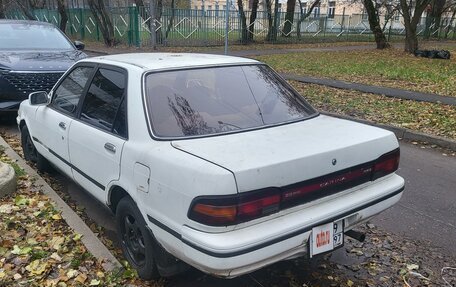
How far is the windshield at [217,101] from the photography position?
10.3 feet

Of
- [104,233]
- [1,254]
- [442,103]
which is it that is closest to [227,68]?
[104,233]

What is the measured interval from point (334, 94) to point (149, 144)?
8100 millimetres

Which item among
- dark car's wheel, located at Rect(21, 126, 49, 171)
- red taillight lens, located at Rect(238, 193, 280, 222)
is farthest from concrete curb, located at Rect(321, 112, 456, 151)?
dark car's wheel, located at Rect(21, 126, 49, 171)

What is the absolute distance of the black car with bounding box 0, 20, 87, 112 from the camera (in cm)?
729

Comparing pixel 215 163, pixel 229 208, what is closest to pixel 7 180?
pixel 215 163

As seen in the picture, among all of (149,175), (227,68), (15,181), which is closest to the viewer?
(149,175)

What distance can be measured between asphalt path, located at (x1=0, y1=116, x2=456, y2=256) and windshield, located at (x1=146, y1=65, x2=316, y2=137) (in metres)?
1.49

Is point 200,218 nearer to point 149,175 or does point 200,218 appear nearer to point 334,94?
point 149,175

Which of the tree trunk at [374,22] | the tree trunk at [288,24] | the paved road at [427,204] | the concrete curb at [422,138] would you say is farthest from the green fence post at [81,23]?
the paved road at [427,204]

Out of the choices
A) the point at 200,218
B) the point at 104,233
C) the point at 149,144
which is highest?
the point at 149,144

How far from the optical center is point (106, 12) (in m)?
26.5

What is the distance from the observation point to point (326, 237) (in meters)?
2.81

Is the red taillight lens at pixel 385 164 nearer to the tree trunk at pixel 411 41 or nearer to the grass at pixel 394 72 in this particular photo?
the grass at pixel 394 72

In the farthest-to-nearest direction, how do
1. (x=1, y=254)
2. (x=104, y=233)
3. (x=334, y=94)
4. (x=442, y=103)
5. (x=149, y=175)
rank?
1. (x=334, y=94)
2. (x=442, y=103)
3. (x=104, y=233)
4. (x=1, y=254)
5. (x=149, y=175)
